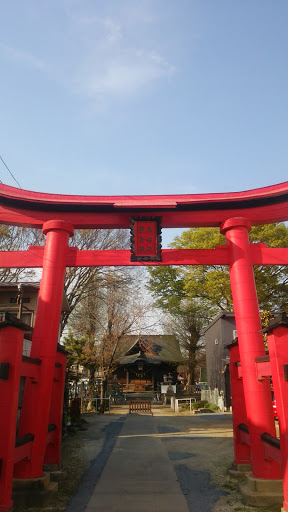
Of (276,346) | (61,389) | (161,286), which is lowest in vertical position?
(61,389)

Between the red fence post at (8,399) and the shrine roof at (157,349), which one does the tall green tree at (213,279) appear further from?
the red fence post at (8,399)

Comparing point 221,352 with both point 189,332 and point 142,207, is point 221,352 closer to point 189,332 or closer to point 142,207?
point 189,332

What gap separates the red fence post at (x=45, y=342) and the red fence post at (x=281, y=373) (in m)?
4.27

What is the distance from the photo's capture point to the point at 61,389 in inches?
323

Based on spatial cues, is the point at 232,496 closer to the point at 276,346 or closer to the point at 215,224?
the point at 276,346

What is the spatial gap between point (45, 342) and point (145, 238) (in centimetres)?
318

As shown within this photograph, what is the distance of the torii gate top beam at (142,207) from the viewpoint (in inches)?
311

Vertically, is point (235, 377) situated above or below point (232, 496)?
above

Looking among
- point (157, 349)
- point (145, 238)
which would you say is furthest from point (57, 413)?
point (157, 349)

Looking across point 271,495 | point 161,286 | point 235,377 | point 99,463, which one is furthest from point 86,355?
point 271,495


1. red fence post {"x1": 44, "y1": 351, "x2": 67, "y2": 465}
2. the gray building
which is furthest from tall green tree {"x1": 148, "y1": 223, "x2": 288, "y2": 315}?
red fence post {"x1": 44, "y1": 351, "x2": 67, "y2": 465}

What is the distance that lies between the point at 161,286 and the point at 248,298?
73.2 feet

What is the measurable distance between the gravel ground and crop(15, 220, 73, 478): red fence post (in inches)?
38.0

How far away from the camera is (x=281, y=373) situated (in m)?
5.24
